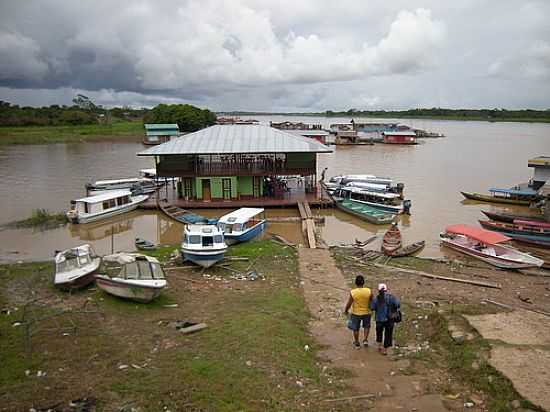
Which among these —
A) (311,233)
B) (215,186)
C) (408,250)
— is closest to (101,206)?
(215,186)

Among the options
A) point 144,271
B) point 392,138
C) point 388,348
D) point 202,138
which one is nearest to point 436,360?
point 388,348

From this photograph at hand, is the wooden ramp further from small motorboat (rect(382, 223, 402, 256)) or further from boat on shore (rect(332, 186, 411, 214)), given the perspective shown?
boat on shore (rect(332, 186, 411, 214))

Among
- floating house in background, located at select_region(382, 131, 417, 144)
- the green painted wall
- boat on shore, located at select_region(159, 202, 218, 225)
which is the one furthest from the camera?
floating house in background, located at select_region(382, 131, 417, 144)

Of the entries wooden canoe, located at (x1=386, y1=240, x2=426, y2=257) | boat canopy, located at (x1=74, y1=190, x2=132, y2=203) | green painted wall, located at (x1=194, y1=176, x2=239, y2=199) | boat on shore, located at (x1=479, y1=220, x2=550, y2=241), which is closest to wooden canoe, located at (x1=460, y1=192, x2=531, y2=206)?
boat on shore, located at (x1=479, y1=220, x2=550, y2=241)

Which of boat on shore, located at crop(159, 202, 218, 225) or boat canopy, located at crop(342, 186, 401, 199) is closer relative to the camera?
boat on shore, located at crop(159, 202, 218, 225)

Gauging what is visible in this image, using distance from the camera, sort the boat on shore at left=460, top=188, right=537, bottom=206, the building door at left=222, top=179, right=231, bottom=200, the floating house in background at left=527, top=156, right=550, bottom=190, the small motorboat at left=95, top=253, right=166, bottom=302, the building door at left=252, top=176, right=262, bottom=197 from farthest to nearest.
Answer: the floating house in background at left=527, top=156, right=550, bottom=190 → the boat on shore at left=460, top=188, right=537, bottom=206 → the building door at left=252, top=176, right=262, bottom=197 → the building door at left=222, top=179, right=231, bottom=200 → the small motorboat at left=95, top=253, right=166, bottom=302

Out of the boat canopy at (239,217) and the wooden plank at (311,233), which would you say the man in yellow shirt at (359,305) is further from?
the boat canopy at (239,217)

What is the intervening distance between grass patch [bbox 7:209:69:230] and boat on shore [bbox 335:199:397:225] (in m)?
18.2

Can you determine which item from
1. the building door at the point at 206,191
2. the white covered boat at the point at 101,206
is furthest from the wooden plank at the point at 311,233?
the white covered boat at the point at 101,206

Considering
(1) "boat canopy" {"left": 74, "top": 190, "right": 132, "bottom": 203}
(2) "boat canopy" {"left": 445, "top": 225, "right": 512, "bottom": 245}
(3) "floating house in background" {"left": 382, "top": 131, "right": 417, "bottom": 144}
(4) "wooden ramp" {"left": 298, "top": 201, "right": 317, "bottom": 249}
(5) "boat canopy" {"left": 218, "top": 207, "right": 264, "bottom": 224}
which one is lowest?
(4) "wooden ramp" {"left": 298, "top": 201, "right": 317, "bottom": 249}

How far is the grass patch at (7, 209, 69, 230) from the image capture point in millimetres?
27359

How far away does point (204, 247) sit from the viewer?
17266mm

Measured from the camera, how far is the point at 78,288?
14.7 metres

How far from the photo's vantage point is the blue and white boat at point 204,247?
17.1 meters
